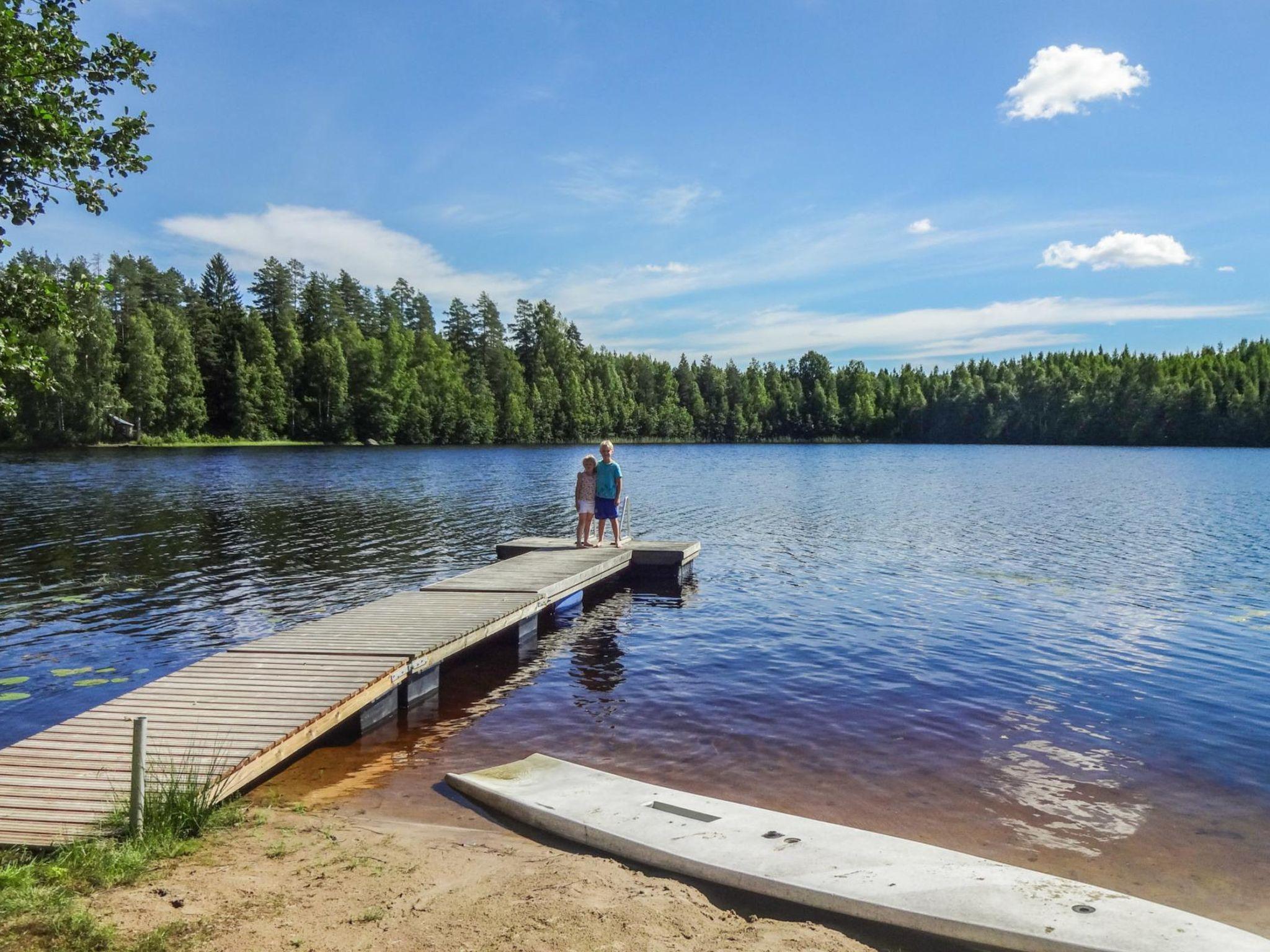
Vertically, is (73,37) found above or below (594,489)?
above

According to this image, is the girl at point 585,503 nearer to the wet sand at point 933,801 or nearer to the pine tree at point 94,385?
the wet sand at point 933,801

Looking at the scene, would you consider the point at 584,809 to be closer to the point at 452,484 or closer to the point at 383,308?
the point at 452,484

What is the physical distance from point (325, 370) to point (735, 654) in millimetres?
100222

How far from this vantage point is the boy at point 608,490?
20359mm

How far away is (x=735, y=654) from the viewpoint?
14.2 meters

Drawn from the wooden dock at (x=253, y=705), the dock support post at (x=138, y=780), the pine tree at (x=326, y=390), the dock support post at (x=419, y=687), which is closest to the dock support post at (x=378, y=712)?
the wooden dock at (x=253, y=705)

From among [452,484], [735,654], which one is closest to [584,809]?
[735,654]

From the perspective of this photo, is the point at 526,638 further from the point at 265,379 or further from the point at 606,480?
the point at 265,379

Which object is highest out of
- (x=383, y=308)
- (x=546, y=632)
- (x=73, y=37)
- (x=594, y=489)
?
(x=383, y=308)

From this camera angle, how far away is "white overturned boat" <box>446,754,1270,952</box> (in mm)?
5293

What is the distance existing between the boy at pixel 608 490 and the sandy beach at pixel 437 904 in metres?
13.5

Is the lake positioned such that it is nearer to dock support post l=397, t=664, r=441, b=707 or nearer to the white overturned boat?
dock support post l=397, t=664, r=441, b=707

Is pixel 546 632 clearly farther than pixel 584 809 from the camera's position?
Yes

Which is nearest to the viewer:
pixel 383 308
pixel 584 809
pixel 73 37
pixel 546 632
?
pixel 584 809
